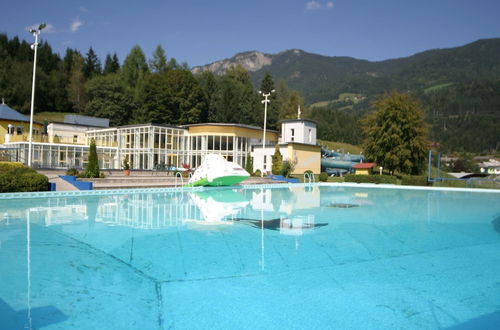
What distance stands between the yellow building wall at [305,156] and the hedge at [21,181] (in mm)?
19523

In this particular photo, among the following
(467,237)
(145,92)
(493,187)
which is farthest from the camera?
(145,92)

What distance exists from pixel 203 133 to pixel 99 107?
2808 cm

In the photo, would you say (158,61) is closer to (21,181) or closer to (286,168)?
(286,168)

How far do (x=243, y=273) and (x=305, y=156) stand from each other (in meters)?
28.0

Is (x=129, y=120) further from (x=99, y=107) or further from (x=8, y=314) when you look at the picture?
(x=8, y=314)

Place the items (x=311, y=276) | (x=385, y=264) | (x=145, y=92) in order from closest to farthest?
1. (x=311, y=276)
2. (x=385, y=264)
3. (x=145, y=92)

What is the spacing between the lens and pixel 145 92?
173ft

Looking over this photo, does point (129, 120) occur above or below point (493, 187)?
above

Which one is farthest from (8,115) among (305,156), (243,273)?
(243,273)

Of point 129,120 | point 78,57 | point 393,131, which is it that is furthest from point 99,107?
point 393,131

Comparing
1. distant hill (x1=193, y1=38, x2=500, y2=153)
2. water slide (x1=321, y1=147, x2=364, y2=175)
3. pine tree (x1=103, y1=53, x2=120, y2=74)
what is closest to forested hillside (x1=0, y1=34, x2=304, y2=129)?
pine tree (x1=103, y1=53, x2=120, y2=74)

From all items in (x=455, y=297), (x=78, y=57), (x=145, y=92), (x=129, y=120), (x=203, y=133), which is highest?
(x=78, y=57)

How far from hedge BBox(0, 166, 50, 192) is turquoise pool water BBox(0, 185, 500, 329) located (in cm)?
613

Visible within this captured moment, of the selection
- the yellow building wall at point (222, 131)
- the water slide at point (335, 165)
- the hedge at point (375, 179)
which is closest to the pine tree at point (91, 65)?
the yellow building wall at point (222, 131)
